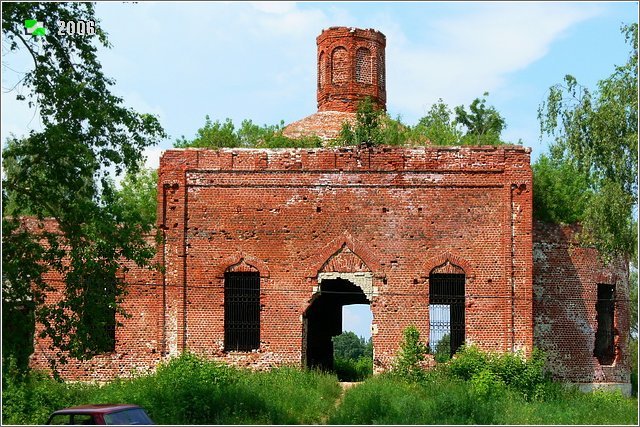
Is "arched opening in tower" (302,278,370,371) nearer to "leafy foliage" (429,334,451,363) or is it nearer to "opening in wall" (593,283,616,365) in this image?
"leafy foliage" (429,334,451,363)

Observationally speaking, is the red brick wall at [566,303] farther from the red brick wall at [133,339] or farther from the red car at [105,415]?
the red car at [105,415]

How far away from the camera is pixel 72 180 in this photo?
1716cm

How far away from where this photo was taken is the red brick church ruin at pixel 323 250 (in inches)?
857

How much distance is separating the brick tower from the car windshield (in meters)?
16.6

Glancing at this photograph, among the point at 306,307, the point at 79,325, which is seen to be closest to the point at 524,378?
the point at 306,307

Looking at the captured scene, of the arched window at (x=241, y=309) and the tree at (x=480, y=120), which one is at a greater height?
the tree at (x=480, y=120)

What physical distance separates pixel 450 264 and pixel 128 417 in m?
9.26

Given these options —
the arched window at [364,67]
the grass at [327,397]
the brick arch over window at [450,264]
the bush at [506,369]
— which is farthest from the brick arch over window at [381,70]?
the grass at [327,397]

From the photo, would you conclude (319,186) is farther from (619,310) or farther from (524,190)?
(619,310)

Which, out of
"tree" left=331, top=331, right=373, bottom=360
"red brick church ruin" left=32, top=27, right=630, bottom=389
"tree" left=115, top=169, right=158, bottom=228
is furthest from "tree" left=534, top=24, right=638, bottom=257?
"tree" left=331, top=331, right=373, bottom=360

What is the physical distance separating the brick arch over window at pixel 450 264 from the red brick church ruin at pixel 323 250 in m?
0.02

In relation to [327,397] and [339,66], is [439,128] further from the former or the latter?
[327,397]

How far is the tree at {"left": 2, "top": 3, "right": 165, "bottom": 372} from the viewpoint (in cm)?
1659

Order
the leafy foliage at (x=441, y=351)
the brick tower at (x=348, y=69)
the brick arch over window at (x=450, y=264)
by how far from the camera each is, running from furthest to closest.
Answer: the brick tower at (x=348, y=69) < the brick arch over window at (x=450, y=264) < the leafy foliage at (x=441, y=351)
